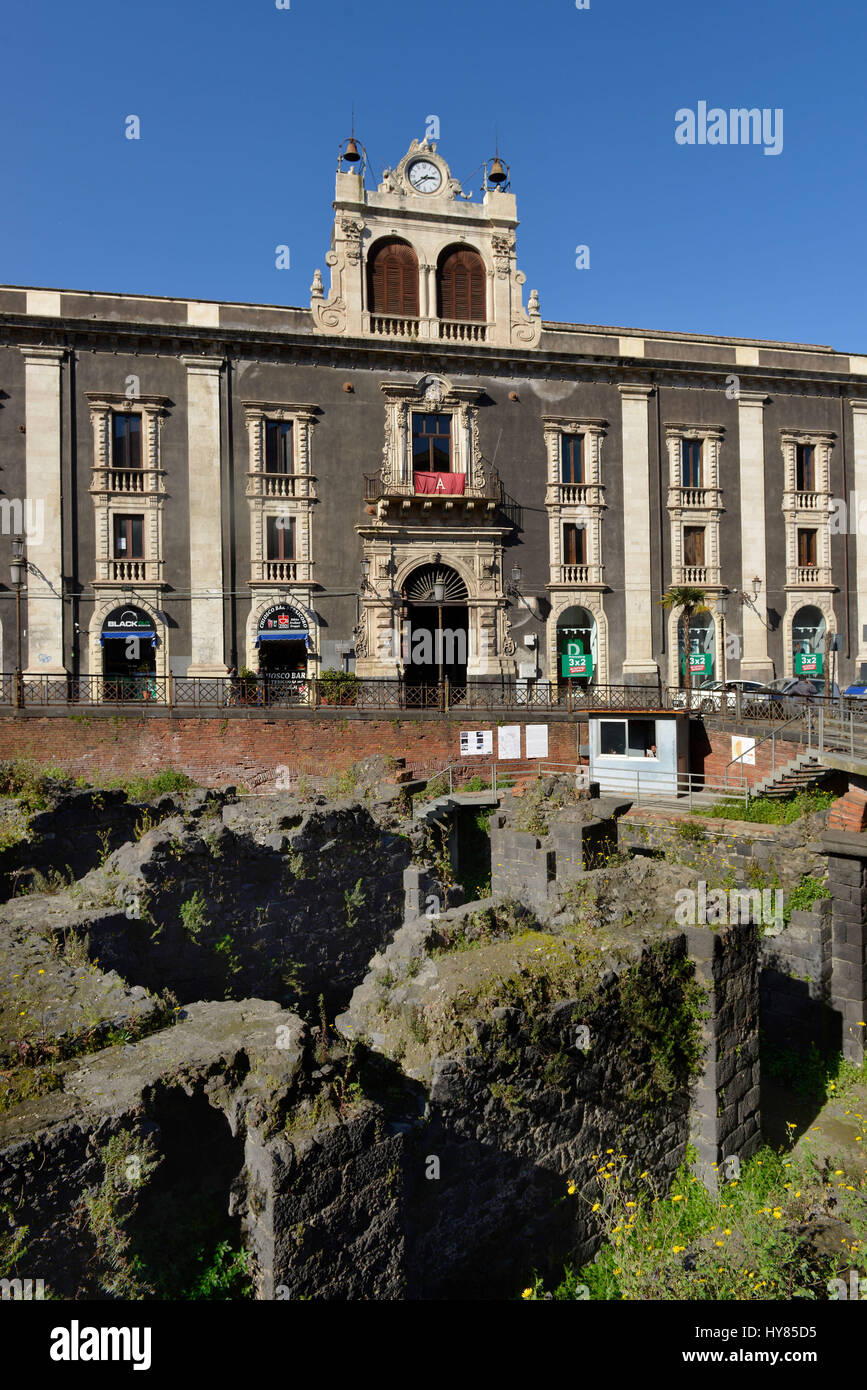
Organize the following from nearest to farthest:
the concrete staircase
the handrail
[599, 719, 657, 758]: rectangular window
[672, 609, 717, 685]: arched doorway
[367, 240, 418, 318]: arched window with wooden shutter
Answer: the concrete staircase < the handrail < [599, 719, 657, 758]: rectangular window < [367, 240, 418, 318]: arched window with wooden shutter < [672, 609, 717, 685]: arched doorway

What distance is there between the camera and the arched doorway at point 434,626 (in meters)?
28.1

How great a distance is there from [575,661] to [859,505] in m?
13.6

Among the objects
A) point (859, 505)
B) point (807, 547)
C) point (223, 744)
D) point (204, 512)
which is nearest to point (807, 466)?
point (859, 505)

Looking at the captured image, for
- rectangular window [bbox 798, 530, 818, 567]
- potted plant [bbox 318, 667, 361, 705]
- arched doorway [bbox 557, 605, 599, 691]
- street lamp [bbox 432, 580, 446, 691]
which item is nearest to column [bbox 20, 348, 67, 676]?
potted plant [bbox 318, 667, 361, 705]

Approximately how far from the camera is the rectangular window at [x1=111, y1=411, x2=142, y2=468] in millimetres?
26078

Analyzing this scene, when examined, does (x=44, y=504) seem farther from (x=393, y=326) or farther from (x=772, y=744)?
(x=772, y=744)

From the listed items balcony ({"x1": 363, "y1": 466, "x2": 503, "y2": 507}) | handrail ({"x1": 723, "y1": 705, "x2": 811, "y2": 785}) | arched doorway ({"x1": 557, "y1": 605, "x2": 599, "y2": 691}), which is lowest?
handrail ({"x1": 723, "y1": 705, "x2": 811, "y2": 785})

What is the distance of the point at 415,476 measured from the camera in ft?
91.2

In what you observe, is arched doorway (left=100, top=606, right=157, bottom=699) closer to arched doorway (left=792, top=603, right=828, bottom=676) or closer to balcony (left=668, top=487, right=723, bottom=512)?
balcony (left=668, top=487, right=723, bottom=512)

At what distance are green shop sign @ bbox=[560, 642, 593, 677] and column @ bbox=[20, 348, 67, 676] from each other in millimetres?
16706

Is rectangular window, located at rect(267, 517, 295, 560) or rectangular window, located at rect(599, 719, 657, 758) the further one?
rectangular window, located at rect(267, 517, 295, 560)

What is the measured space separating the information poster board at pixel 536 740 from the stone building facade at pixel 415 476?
243 inches

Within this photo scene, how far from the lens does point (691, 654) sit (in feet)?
100.0
